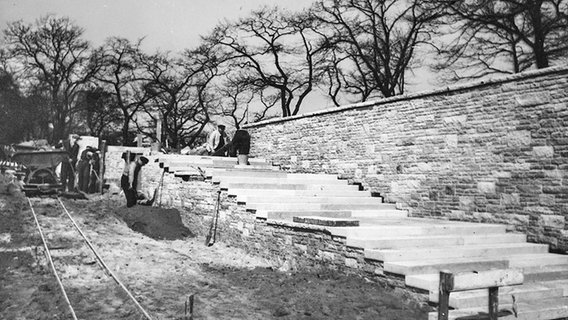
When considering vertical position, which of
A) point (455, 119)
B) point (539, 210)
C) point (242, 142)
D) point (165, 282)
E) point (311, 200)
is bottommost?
point (165, 282)

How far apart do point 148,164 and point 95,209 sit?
2001 mm

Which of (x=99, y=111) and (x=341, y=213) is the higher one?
(x=99, y=111)

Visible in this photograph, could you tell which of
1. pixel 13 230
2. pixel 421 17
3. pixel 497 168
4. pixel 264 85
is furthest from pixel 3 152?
pixel 497 168

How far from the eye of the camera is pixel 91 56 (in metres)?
26.3

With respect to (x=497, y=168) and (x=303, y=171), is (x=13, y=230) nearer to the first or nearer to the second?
(x=303, y=171)

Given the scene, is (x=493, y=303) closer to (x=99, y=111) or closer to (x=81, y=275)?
(x=81, y=275)

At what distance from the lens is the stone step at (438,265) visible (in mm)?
6258

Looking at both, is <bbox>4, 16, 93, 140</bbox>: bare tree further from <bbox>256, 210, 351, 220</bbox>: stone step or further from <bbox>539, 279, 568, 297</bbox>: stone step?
<bbox>539, 279, 568, 297</bbox>: stone step

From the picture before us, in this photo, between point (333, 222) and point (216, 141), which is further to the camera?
point (216, 141)

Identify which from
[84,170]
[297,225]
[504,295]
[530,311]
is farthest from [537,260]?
→ [84,170]

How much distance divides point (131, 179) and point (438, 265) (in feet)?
35.6

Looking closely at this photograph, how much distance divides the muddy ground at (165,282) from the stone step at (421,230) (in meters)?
0.75

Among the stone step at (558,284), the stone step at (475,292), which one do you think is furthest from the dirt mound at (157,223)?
the stone step at (558,284)

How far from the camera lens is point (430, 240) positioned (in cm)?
761
